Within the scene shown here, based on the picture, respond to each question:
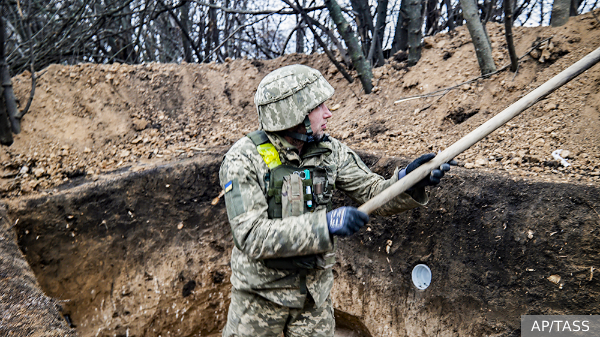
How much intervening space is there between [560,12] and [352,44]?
2.31m

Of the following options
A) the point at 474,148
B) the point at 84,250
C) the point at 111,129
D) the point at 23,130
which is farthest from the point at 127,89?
the point at 474,148

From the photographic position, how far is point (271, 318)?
231 cm

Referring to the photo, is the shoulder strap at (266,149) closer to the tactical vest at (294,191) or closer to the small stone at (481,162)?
the tactical vest at (294,191)

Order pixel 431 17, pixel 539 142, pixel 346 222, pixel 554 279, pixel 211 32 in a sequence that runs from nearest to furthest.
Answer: pixel 346 222
pixel 554 279
pixel 539 142
pixel 431 17
pixel 211 32

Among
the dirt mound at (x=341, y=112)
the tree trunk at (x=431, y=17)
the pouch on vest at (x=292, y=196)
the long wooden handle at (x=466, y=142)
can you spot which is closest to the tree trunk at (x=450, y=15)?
the tree trunk at (x=431, y=17)

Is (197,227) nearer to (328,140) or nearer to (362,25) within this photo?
(328,140)

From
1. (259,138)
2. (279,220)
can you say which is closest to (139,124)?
(259,138)

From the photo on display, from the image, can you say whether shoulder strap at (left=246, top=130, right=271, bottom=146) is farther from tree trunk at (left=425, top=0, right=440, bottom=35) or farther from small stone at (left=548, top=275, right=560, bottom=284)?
tree trunk at (left=425, top=0, right=440, bottom=35)

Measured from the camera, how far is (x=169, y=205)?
440cm

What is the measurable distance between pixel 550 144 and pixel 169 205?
392cm

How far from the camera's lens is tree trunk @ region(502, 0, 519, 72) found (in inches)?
132

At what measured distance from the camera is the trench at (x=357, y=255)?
2.65 meters

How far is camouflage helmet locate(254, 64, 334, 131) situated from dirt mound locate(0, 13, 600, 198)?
1.81 meters

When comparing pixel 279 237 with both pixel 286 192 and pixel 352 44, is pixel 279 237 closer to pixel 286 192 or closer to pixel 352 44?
pixel 286 192
